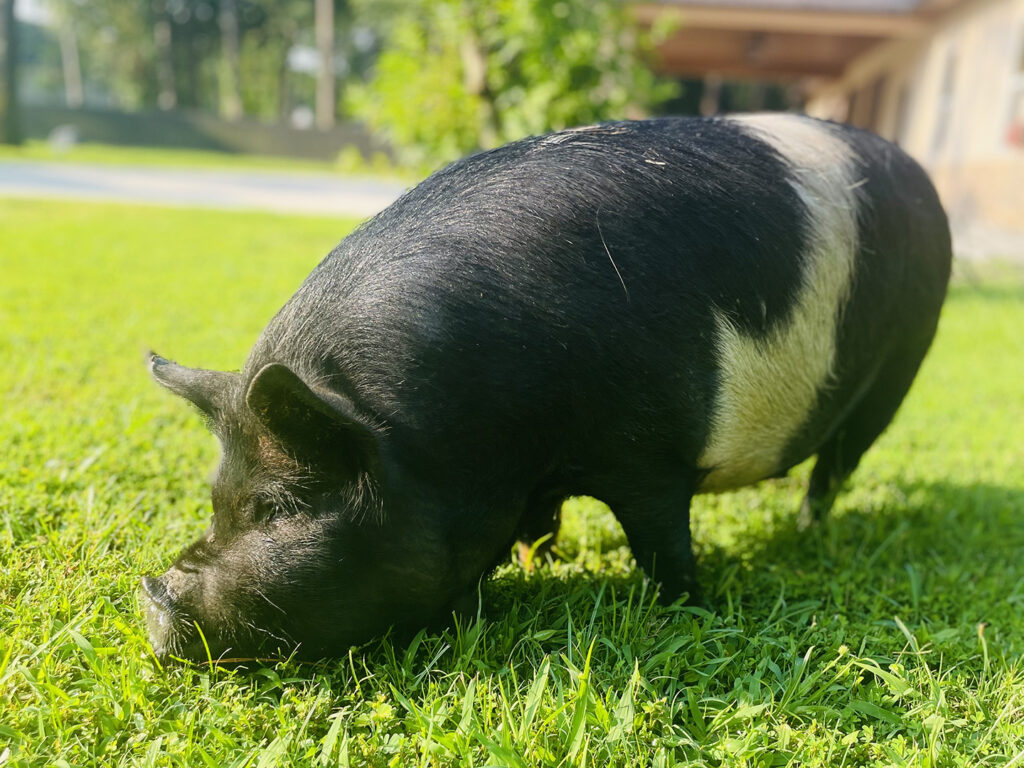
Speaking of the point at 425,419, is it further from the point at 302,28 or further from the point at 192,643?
the point at 302,28

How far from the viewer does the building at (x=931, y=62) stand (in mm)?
12148

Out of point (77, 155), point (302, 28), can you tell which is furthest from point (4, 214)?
point (302, 28)

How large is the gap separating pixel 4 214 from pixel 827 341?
34.0 feet

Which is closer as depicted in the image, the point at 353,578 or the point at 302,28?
the point at 353,578

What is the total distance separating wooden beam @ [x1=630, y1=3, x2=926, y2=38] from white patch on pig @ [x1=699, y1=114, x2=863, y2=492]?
10292 mm

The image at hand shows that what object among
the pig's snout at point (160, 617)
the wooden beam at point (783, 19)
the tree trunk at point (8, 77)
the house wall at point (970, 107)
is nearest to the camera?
the pig's snout at point (160, 617)

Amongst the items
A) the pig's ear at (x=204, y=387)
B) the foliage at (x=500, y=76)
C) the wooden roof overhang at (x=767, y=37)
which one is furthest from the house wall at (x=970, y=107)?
the pig's ear at (x=204, y=387)

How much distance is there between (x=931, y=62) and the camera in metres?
15.5

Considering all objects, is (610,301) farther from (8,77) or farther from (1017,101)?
(8,77)

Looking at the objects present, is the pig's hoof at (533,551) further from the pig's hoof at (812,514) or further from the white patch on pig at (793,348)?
the pig's hoof at (812,514)

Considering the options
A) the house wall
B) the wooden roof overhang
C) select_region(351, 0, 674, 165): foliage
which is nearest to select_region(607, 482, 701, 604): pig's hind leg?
select_region(351, 0, 674, 165): foliage

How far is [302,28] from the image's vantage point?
51844mm

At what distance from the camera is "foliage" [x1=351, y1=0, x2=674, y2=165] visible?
22.6ft

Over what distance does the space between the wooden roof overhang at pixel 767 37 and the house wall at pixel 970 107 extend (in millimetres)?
754
